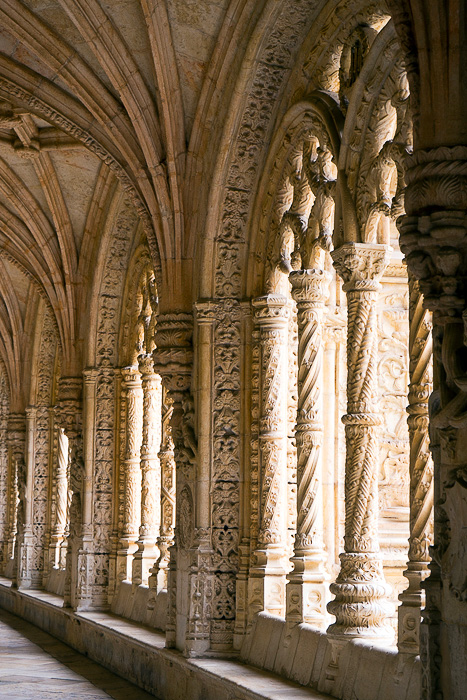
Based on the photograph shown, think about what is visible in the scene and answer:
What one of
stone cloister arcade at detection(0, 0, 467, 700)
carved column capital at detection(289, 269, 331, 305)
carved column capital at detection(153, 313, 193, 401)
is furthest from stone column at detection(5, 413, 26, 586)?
carved column capital at detection(289, 269, 331, 305)

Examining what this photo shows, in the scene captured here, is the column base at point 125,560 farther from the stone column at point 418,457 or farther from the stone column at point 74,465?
the stone column at point 418,457

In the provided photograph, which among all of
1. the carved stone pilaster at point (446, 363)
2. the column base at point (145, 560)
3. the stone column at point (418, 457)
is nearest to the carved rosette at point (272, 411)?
the stone column at point (418, 457)

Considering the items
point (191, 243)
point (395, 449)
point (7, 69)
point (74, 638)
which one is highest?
point (7, 69)

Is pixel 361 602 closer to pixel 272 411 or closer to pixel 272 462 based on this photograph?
pixel 272 462

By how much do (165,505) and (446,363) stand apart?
241 inches

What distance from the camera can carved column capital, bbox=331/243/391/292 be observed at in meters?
6.56

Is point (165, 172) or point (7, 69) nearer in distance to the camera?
point (165, 172)

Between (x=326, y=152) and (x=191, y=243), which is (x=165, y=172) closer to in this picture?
(x=191, y=243)

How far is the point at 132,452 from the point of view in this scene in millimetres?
11602

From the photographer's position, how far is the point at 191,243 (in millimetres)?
8586

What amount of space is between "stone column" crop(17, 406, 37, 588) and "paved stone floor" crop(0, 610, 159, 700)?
7.96 feet

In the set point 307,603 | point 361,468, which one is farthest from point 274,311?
point 307,603

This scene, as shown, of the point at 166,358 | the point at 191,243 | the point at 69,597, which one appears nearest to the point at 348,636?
the point at 166,358

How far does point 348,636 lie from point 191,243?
134 inches
